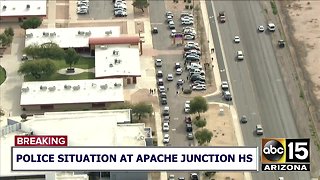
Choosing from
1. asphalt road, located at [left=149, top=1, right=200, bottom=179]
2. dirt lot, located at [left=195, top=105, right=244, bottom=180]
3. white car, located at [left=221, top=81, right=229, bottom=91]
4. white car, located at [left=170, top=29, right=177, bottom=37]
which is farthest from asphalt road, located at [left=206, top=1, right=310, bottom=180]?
asphalt road, located at [left=149, top=1, right=200, bottom=179]

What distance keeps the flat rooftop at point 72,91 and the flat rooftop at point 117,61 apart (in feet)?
12.0

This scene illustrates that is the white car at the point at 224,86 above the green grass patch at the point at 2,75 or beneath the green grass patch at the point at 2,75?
beneath

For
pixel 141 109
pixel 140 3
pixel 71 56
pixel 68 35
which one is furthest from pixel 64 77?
pixel 140 3

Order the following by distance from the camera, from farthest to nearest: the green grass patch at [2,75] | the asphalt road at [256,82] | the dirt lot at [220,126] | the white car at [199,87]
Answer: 1. the green grass patch at [2,75]
2. the white car at [199,87]
3. the asphalt road at [256,82]
4. the dirt lot at [220,126]

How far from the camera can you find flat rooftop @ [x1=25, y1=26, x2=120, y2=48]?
186000 millimetres

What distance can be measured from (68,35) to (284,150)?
8963 centimetres

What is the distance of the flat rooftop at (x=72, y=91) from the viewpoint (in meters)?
167

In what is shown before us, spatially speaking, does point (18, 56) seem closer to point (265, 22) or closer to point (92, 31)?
point (92, 31)

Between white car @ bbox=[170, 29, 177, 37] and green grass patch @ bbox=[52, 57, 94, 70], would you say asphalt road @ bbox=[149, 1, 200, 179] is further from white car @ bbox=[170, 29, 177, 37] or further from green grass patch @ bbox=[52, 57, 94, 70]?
green grass patch @ bbox=[52, 57, 94, 70]

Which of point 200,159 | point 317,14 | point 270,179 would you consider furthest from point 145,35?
point 200,159

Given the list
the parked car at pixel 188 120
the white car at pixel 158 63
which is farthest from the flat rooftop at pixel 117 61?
the parked car at pixel 188 120

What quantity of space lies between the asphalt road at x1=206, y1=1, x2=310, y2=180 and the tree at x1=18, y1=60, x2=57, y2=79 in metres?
36.2

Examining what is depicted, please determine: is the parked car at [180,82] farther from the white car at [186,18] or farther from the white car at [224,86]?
the white car at [186,18]

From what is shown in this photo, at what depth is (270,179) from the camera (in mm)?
147000
